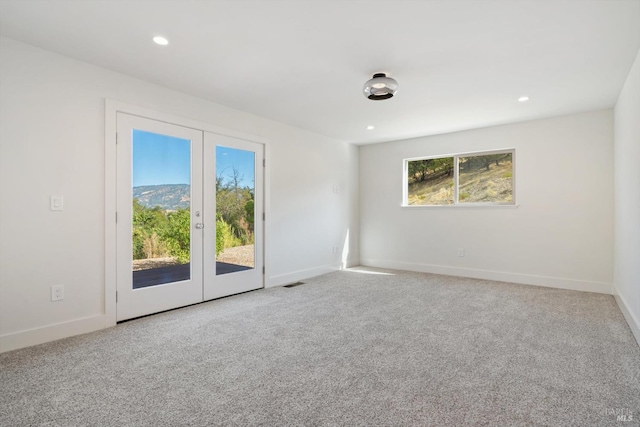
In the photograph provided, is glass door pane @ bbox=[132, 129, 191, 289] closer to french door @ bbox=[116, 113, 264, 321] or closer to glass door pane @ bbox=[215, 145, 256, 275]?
french door @ bbox=[116, 113, 264, 321]

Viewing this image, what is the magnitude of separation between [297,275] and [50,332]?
3.03 metres

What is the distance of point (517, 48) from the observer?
263 cm

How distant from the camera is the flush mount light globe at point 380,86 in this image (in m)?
3.06

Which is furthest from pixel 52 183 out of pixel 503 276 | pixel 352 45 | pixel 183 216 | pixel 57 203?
pixel 503 276

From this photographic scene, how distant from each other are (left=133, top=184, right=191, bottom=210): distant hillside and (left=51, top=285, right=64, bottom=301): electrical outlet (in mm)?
1001

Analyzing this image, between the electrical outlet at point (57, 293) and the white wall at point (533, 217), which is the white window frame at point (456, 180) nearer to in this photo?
the white wall at point (533, 217)

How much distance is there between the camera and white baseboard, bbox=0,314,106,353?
251cm

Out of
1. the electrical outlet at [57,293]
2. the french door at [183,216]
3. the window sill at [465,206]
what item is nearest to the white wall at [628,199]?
the window sill at [465,206]

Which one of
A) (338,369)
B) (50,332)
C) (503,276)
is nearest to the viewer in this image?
(338,369)

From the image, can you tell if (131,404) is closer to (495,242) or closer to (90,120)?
(90,120)

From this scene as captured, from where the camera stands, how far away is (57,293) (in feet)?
9.06

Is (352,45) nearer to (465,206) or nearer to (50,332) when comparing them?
(50,332)

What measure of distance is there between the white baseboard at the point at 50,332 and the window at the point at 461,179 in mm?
4937

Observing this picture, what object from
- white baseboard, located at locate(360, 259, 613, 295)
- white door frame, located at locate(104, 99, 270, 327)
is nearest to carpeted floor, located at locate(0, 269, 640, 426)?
white door frame, located at locate(104, 99, 270, 327)
